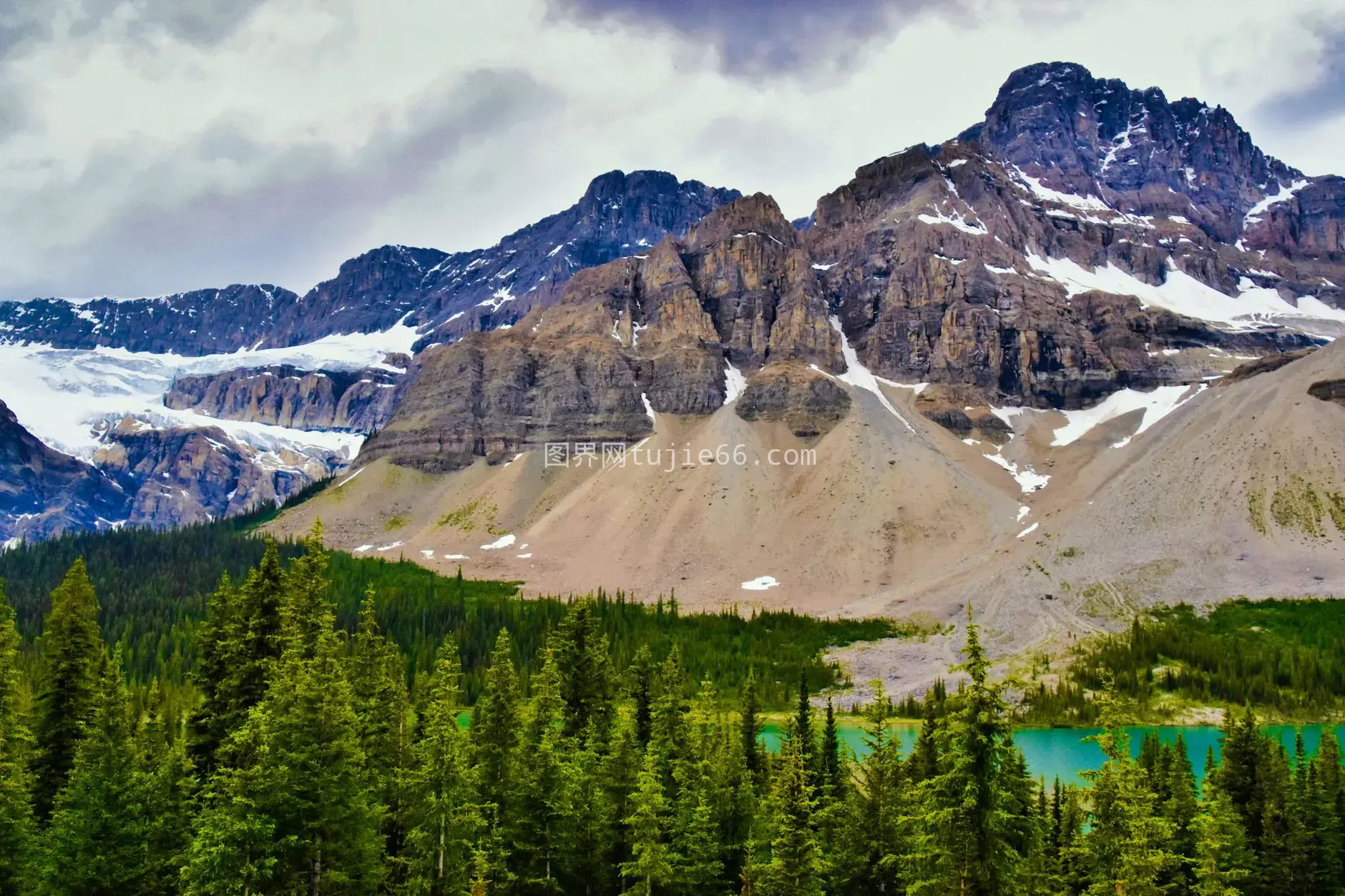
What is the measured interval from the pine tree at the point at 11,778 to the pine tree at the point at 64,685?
110 cm

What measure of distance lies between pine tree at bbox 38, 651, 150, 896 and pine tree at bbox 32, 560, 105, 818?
436 cm

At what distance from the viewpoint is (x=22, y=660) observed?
3713 inches

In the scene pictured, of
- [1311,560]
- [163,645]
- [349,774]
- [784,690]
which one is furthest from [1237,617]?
[163,645]

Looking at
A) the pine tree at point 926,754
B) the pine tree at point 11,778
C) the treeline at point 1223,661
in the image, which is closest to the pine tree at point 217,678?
the pine tree at point 11,778

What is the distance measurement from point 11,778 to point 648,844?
2125 centimetres

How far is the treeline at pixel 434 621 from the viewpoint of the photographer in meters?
114

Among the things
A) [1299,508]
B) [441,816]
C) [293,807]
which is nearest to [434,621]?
[441,816]

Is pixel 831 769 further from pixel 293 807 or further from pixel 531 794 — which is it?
pixel 293 807

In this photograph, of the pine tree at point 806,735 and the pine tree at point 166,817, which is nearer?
the pine tree at point 166,817

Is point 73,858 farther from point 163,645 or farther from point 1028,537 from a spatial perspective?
point 1028,537

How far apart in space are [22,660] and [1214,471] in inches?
6252

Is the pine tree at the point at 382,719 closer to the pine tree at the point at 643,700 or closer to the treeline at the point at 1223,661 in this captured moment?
the pine tree at the point at 643,700

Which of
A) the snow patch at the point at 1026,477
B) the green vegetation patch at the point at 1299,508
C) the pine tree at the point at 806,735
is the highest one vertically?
the snow patch at the point at 1026,477

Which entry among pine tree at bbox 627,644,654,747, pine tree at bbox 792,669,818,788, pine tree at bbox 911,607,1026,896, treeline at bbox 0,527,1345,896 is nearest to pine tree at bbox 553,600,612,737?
treeline at bbox 0,527,1345,896
